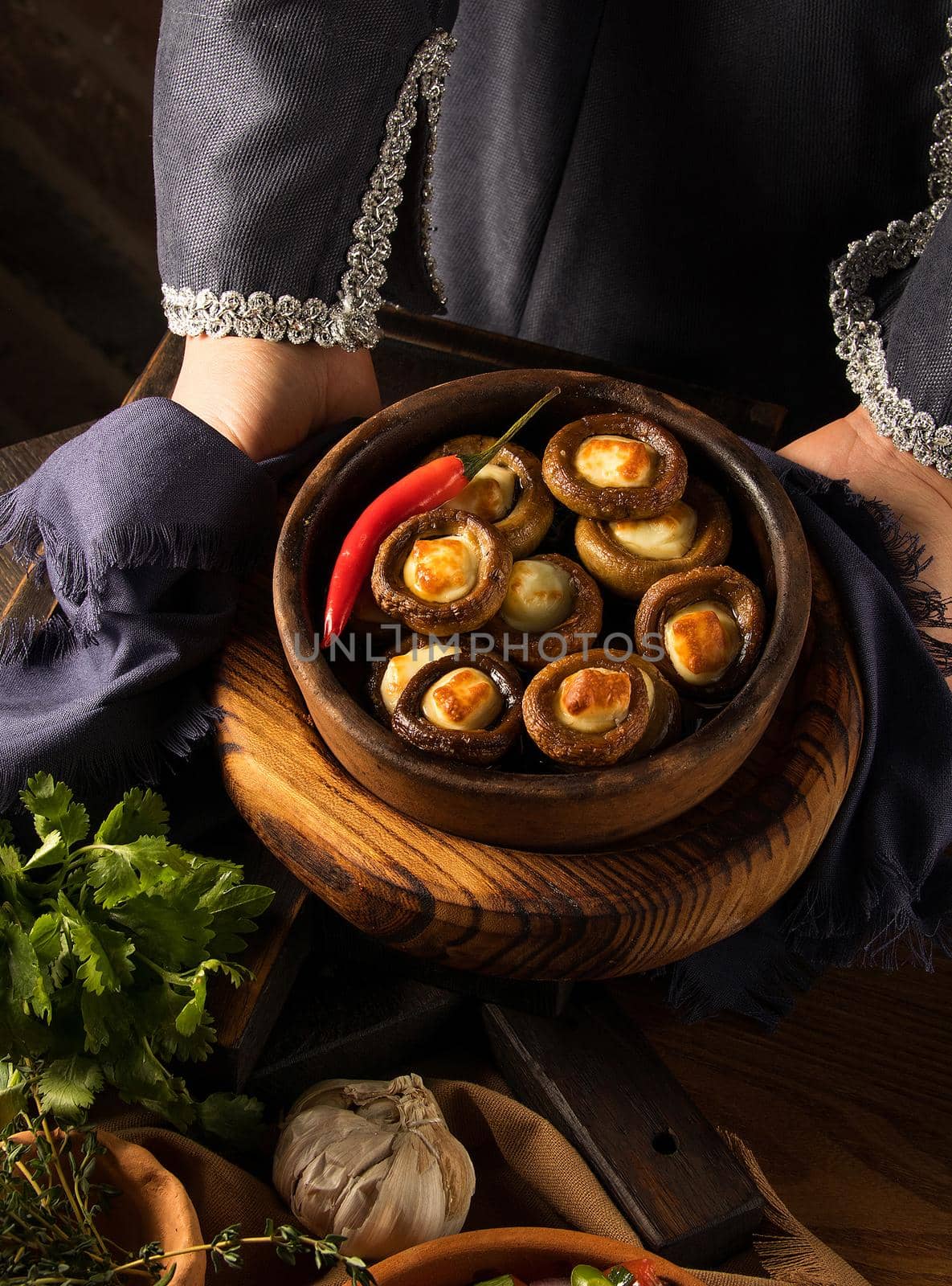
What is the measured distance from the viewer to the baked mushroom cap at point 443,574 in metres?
1.25

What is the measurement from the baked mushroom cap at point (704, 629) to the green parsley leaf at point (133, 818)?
55 centimetres

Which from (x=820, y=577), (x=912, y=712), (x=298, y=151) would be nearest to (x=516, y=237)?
(x=298, y=151)

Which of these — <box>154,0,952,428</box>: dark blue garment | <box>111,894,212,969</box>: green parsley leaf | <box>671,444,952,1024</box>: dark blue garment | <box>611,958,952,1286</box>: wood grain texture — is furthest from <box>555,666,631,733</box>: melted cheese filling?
<box>154,0,952,428</box>: dark blue garment

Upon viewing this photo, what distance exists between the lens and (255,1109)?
133 cm

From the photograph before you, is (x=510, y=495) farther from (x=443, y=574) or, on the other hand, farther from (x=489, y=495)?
(x=443, y=574)

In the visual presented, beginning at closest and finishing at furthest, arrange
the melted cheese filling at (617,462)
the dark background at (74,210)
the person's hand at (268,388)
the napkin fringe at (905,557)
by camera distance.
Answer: the melted cheese filling at (617,462)
the napkin fringe at (905,557)
the person's hand at (268,388)
the dark background at (74,210)

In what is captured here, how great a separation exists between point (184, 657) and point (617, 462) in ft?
1.76

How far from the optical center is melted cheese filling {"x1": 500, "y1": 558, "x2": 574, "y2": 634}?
4.26 feet

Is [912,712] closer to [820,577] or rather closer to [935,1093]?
[820,577]

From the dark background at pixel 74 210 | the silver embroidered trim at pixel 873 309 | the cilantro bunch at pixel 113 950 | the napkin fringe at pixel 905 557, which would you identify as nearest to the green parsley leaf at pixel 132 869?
the cilantro bunch at pixel 113 950

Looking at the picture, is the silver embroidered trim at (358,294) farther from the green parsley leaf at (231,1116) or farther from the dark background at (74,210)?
the dark background at (74,210)

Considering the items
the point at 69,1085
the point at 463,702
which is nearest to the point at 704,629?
the point at 463,702

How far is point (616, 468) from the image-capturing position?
1.34 m

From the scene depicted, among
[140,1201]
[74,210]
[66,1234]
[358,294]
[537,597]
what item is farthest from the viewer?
[74,210]
